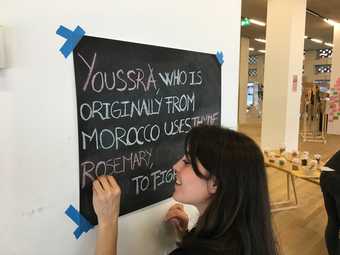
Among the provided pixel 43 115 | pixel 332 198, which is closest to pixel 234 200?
pixel 43 115

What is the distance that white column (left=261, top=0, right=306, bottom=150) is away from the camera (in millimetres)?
5039

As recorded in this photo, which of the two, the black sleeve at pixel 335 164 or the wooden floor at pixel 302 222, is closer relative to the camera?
the black sleeve at pixel 335 164

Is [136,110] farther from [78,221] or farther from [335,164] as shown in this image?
[335,164]

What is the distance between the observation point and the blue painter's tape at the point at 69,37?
3.03ft

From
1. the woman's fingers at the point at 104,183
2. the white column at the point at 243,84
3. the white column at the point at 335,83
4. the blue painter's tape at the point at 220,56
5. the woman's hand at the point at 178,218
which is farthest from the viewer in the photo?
the white column at the point at 243,84

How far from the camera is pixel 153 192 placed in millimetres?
1286

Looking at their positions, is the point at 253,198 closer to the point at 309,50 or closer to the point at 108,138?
the point at 108,138

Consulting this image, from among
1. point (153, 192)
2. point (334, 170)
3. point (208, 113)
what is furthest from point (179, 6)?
point (334, 170)

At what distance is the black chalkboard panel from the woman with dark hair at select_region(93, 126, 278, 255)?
0.37 ft

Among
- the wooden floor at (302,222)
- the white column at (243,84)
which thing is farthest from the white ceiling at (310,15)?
the wooden floor at (302,222)

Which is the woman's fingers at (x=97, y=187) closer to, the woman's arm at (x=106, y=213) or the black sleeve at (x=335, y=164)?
the woman's arm at (x=106, y=213)

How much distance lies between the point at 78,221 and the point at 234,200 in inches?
20.3

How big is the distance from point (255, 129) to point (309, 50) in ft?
29.1

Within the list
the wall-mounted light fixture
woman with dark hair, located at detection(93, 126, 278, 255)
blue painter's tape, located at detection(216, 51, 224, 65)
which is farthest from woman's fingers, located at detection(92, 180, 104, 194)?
blue painter's tape, located at detection(216, 51, 224, 65)
